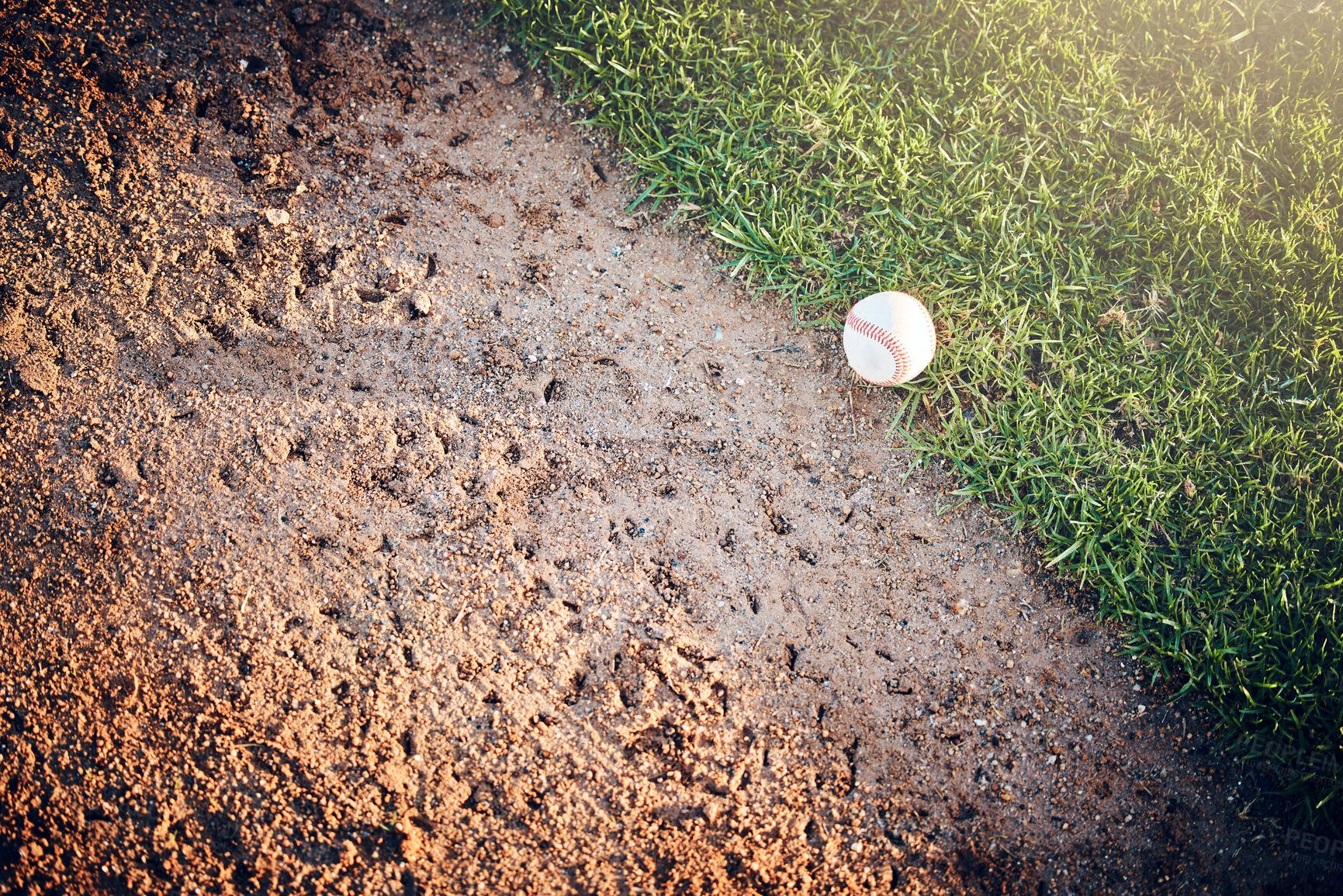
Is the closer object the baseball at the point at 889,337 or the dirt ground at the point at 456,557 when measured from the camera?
the dirt ground at the point at 456,557

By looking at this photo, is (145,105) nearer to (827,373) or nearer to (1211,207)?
(827,373)

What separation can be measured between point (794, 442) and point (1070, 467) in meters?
1.04

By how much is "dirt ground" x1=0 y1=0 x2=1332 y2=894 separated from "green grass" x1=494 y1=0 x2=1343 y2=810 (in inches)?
9.0

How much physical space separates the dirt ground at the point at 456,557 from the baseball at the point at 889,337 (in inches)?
9.7

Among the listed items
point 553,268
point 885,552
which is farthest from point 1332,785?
point 553,268

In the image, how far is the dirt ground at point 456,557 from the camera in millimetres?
2096

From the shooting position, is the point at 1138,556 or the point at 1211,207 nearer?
the point at 1138,556

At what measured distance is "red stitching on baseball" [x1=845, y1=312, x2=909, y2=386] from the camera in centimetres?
243

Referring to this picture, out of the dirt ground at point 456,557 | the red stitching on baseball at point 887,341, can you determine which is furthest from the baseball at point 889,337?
the dirt ground at point 456,557

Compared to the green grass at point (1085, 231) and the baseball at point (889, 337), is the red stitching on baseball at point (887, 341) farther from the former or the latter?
the green grass at point (1085, 231)

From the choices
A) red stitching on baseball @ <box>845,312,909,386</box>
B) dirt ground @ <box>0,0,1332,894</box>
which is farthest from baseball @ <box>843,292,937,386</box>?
dirt ground @ <box>0,0,1332,894</box>

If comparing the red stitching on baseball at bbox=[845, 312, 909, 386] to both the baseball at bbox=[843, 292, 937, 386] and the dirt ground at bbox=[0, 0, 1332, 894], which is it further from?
the dirt ground at bbox=[0, 0, 1332, 894]

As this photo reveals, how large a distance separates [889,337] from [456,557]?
5.44 feet

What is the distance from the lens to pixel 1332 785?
89.0 inches
